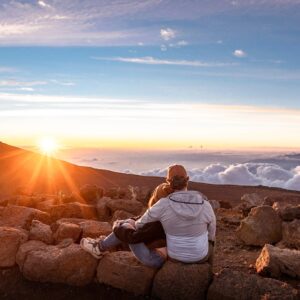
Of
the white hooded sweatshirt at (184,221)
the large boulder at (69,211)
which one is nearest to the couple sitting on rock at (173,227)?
the white hooded sweatshirt at (184,221)

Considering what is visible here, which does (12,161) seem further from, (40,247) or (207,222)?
(207,222)

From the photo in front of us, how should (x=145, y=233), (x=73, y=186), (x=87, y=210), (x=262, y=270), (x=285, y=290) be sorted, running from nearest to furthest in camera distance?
(x=285, y=290) → (x=145, y=233) → (x=262, y=270) → (x=87, y=210) → (x=73, y=186)

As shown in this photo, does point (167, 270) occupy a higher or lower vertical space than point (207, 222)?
lower

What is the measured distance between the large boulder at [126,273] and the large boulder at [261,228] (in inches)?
136

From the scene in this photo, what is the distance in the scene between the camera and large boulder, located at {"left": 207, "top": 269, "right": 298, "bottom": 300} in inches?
266

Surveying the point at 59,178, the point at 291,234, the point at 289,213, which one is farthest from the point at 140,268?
the point at 59,178

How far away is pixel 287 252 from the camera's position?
8.19 m

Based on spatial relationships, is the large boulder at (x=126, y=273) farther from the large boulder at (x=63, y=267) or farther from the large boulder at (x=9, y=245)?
the large boulder at (x=9, y=245)

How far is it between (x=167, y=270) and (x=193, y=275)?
0.41 m

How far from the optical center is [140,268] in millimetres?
7543

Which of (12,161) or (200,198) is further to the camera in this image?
(12,161)

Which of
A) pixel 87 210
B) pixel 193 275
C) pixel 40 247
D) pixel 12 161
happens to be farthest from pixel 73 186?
pixel 193 275

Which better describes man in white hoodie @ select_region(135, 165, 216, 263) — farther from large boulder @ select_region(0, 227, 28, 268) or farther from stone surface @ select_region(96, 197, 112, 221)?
stone surface @ select_region(96, 197, 112, 221)

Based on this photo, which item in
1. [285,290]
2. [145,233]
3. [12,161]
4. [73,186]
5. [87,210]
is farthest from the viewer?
[12,161]
